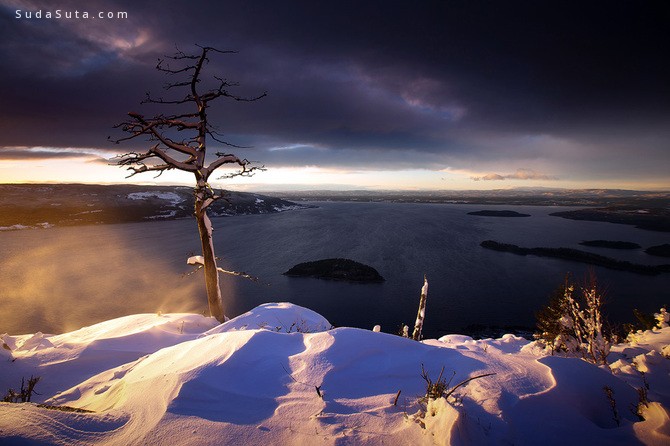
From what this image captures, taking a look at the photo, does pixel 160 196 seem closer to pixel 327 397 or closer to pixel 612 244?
pixel 327 397

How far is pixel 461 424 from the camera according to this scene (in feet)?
9.15

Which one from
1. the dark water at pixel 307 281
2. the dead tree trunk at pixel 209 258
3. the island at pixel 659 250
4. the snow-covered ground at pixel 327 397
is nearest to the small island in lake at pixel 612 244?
the island at pixel 659 250

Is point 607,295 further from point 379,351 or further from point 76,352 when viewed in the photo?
point 76,352

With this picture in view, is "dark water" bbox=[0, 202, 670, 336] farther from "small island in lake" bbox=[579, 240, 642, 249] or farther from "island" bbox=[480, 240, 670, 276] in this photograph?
"small island in lake" bbox=[579, 240, 642, 249]

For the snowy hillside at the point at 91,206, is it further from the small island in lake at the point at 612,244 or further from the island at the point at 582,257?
the small island in lake at the point at 612,244

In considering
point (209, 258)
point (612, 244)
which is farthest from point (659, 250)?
point (209, 258)

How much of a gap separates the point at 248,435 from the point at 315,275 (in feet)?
141

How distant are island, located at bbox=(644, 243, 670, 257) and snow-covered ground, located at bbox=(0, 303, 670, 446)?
268 ft

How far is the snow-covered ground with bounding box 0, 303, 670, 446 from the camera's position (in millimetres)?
2865

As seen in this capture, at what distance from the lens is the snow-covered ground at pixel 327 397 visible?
2.87m

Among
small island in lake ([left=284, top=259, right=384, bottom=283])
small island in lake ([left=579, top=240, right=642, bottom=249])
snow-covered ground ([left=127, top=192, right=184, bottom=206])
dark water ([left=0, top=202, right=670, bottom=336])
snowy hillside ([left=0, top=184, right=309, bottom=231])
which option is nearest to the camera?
dark water ([left=0, top=202, right=670, bottom=336])

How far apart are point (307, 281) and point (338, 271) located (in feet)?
18.9

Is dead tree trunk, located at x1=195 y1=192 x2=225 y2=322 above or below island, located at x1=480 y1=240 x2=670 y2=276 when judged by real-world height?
above

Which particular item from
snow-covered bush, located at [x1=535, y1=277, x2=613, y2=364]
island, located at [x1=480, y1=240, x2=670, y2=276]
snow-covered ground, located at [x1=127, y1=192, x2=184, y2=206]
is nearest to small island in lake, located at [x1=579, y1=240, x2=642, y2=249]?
island, located at [x1=480, y1=240, x2=670, y2=276]
